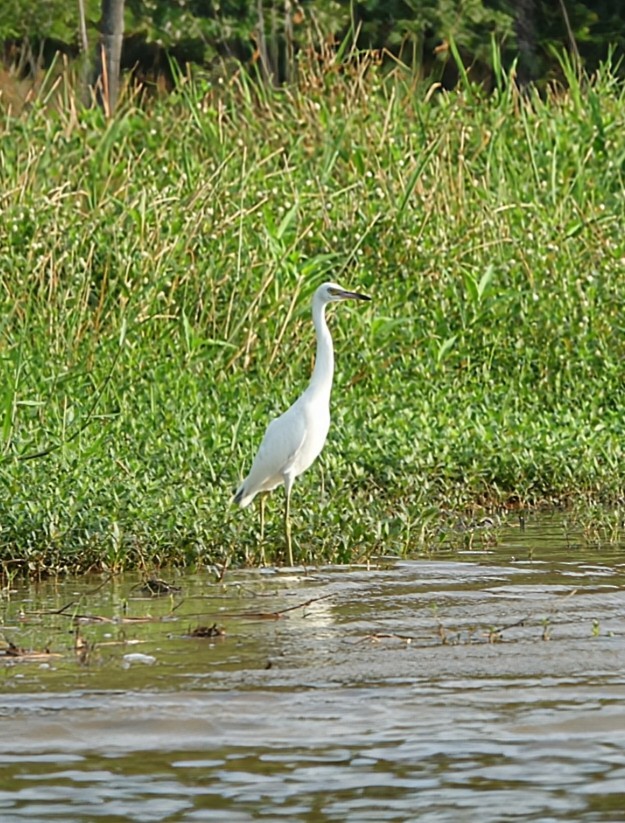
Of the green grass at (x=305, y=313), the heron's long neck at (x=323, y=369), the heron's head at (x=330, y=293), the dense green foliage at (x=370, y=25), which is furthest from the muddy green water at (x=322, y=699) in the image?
the dense green foliage at (x=370, y=25)

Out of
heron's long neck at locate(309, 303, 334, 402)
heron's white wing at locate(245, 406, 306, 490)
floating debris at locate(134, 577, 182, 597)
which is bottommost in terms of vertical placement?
floating debris at locate(134, 577, 182, 597)

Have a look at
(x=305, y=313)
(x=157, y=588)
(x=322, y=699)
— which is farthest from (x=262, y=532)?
(x=305, y=313)

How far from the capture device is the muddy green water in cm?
438

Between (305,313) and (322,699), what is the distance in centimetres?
588

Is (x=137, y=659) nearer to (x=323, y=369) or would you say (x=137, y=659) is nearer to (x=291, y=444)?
(x=291, y=444)

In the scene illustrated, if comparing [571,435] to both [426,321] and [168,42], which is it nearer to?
[426,321]

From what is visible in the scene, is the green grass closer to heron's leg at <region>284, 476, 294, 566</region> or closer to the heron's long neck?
heron's leg at <region>284, 476, 294, 566</region>

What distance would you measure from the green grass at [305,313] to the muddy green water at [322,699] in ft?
2.28

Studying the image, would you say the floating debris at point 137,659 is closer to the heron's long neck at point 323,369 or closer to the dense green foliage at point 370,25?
the heron's long neck at point 323,369

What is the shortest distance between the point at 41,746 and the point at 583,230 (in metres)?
7.99

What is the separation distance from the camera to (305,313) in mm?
10945

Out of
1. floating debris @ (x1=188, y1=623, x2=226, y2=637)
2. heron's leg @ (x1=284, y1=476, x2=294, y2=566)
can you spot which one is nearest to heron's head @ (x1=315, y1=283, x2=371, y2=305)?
heron's leg @ (x1=284, y1=476, x2=294, y2=566)

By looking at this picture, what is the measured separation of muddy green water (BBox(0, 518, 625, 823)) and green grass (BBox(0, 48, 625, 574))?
694 millimetres

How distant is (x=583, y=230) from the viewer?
12062mm
